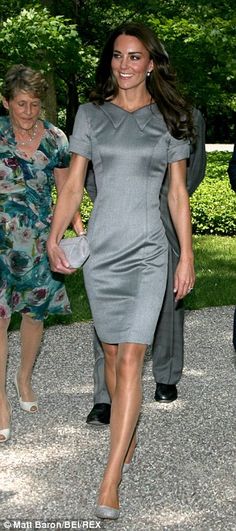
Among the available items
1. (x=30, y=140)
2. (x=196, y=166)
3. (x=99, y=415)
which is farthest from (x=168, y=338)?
(x=30, y=140)

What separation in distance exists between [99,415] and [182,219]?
157cm

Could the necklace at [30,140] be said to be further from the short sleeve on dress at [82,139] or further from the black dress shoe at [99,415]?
the black dress shoe at [99,415]

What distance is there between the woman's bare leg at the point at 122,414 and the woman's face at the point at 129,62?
1039 millimetres

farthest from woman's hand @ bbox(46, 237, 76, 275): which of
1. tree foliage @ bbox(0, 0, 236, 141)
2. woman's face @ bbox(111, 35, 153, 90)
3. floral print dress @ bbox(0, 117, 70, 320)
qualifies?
tree foliage @ bbox(0, 0, 236, 141)

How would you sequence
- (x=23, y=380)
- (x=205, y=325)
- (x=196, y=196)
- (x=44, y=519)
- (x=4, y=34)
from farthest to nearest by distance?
A: (x=196, y=196), (x=4, y=34), (x=205, y=325), (x=23, y=380), (x=44, y=519)

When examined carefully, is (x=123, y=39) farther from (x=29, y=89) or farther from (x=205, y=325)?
(x=205, y=325)

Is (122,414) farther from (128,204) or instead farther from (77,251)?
(128,204)

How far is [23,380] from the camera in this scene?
226 inches

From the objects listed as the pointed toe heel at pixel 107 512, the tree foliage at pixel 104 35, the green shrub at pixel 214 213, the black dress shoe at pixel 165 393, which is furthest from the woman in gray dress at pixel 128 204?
the green shrub at pixel 214 213

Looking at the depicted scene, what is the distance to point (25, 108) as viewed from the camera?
5199mm

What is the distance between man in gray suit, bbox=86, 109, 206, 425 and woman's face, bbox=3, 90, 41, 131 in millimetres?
757

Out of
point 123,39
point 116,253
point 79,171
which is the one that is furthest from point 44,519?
point 123,39

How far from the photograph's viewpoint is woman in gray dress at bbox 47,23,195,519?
414cm

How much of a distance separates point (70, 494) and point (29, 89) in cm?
192
